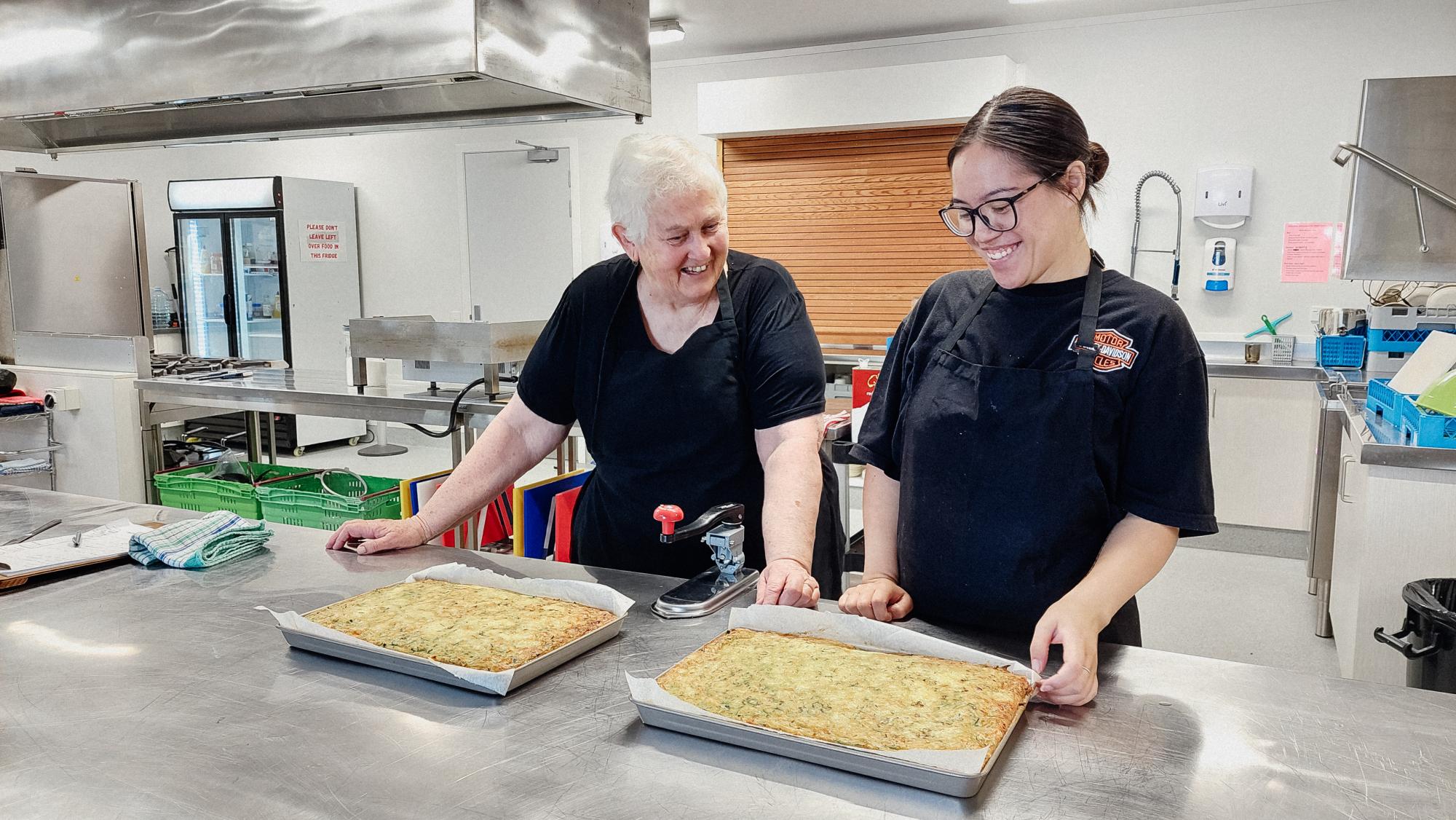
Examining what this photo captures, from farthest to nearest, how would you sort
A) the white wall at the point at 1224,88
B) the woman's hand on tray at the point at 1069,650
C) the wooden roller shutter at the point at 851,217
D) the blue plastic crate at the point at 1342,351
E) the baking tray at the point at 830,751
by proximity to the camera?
the wooden roller shutter at the point at 851,217
the white wall at the point at 1224,88
the blue plastic crate at the point at 1342,351
the woman's hand on tray at the point at 1069,650
the baking tray at the point at 830,751

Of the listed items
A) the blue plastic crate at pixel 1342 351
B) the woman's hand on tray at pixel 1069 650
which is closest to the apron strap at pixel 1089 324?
the woman's hand on tray at pixel 1069 650

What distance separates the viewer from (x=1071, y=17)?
5746 millimetres

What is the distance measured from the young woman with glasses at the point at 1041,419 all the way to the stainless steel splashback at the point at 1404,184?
3.05 meters

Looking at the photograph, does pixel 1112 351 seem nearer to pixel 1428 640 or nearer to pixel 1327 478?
pixel 1428 640

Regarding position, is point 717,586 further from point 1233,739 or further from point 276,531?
point 276,531

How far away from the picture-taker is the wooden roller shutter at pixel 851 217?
6.41 m

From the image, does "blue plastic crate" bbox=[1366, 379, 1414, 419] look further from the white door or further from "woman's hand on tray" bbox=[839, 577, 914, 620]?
the white door

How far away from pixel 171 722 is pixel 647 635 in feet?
1.99

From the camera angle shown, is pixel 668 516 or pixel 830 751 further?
pixel 668 516

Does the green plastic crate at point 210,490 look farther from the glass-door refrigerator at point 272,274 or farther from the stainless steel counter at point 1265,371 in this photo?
the stainless steel counter at point 1265,371

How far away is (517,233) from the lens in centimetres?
765

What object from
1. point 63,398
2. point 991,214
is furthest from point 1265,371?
point 63,398

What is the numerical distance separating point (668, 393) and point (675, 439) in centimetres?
9

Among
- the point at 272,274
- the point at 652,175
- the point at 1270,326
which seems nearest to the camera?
the point at 652,175
